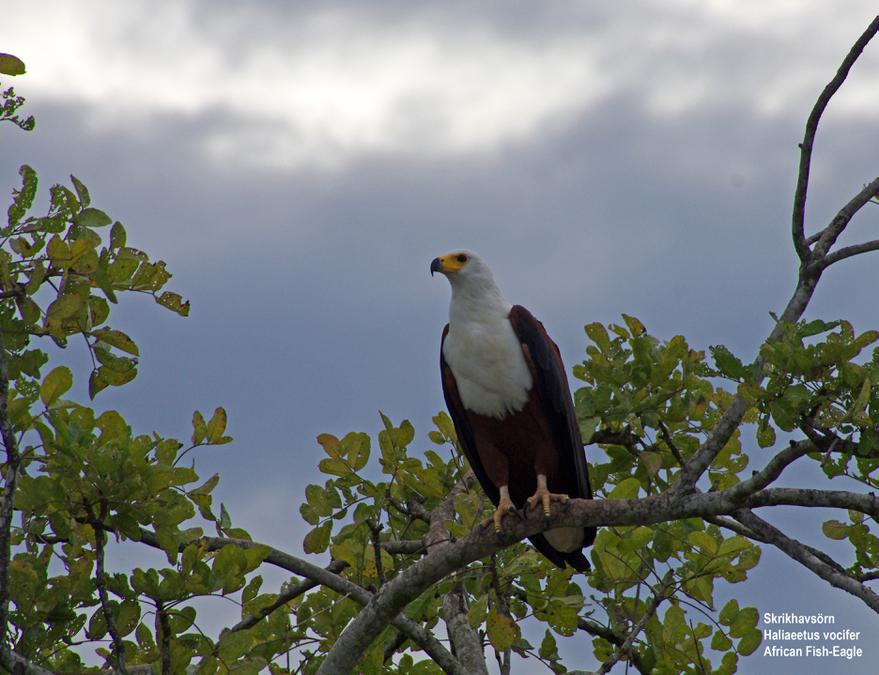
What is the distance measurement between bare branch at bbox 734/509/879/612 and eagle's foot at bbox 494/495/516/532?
121cm

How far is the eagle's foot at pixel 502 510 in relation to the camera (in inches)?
184

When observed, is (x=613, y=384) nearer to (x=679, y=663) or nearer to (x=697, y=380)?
(x=697, y=380)

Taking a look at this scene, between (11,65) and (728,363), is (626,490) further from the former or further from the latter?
(11,65)

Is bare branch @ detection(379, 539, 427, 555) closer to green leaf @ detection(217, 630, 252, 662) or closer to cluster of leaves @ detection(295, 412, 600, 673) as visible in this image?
cluster of leaves @ detection(295, 412, 600, 673)

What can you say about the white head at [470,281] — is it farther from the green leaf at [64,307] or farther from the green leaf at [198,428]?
the green leaf at [64,307]

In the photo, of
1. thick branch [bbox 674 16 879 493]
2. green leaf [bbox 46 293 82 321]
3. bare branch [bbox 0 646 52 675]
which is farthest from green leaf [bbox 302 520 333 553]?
thick branch [bbox 674 16 879 493]

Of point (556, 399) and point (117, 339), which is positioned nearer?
point (117, 339)

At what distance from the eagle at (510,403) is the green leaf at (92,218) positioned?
1.88 m

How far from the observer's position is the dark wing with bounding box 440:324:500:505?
5457 millimetres

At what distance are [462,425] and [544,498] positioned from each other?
86 cm

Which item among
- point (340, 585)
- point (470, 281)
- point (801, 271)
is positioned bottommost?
point (340, 585)

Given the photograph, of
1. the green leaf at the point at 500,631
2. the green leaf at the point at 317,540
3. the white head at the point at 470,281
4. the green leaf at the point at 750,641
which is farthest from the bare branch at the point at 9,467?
the green leaf at the point at 750,641

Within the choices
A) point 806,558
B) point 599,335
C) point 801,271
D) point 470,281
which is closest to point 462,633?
point 599,335

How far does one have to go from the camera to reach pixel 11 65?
371cm
